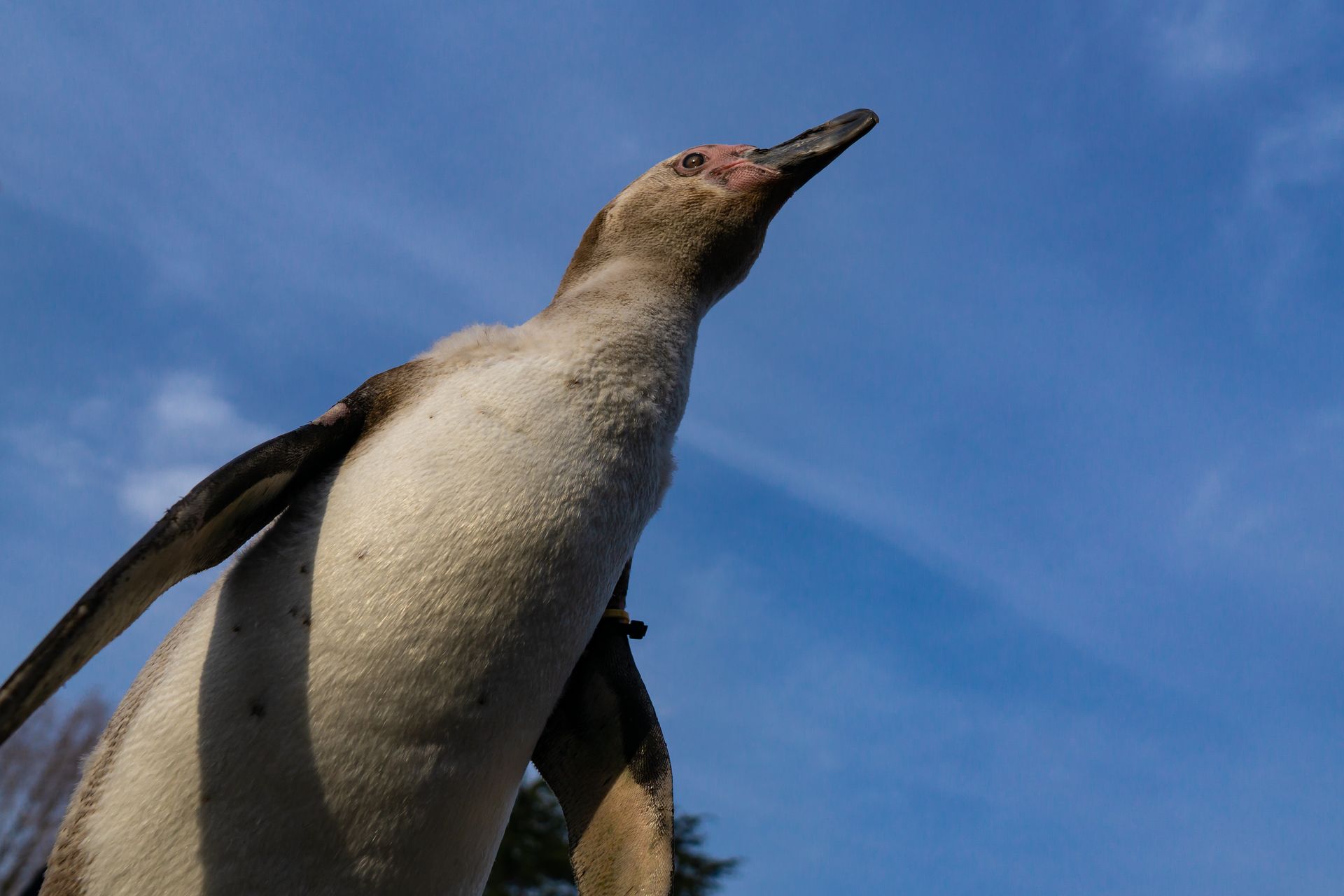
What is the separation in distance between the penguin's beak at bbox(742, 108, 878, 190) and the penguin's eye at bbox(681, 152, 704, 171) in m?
0.16

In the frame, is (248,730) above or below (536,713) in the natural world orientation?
below

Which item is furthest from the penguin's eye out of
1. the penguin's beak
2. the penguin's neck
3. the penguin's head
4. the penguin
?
the penguin

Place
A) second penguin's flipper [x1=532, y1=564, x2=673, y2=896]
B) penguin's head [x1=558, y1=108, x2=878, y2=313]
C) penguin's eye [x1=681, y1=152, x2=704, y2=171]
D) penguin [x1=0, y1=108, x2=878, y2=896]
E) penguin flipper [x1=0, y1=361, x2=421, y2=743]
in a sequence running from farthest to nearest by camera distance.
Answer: penguin's eye [x1=681, y1=152, x2=704, y2=171] < penguin's head [x1=558, y1=108, x2=878, y2=313] < second penguin's flipper [x1=532, y1=564, x2=673, y2=896] < penguin [x1=0, y1=108, x2=878, y2=896] < penguin flipper [x1=0, y1=361, x2=421, y2=743]

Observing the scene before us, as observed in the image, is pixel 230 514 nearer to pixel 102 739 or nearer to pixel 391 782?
pixel 102 739

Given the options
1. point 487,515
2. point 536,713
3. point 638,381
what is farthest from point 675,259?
point 536,713

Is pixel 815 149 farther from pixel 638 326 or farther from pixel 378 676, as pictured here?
pixel 378 676

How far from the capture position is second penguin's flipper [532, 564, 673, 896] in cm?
277

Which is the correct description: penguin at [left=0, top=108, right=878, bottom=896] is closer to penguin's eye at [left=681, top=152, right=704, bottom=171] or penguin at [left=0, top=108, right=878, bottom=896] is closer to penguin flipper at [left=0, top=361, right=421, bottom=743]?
penguin flipper at [left=0, top=361, right=421, bottom=743]

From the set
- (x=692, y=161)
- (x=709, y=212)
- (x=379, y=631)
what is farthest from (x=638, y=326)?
(x=379, y=631)

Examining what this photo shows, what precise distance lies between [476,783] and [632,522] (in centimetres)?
73

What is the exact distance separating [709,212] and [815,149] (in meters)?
0.41

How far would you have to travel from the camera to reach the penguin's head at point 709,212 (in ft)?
10.7

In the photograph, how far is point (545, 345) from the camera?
105 inches

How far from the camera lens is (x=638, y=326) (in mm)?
2805
